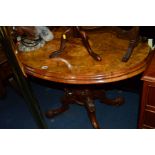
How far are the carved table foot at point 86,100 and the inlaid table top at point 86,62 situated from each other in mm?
509

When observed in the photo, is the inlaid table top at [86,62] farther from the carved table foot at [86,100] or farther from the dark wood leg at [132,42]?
the carved table foot at [86,100]

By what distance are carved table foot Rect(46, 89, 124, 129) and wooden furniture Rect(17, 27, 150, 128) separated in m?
0.51

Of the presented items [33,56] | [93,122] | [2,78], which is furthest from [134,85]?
[2,78]

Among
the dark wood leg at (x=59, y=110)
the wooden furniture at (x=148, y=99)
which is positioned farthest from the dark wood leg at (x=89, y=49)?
the dark wood leg at (x=59, y=110)

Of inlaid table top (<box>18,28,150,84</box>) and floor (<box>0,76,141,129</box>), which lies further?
floor (<box>0,76,141,129</box>)

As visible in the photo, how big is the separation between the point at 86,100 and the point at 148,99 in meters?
0.69

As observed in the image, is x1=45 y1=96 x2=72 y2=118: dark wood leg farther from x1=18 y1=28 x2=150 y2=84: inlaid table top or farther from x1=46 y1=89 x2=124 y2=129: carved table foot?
x1=18 y1=28 x2=150 y2=84: inlaid table top

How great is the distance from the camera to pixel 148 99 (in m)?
1.24

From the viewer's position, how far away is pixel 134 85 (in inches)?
81.7

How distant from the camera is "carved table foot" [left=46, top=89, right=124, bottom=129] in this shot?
1809 millimetres

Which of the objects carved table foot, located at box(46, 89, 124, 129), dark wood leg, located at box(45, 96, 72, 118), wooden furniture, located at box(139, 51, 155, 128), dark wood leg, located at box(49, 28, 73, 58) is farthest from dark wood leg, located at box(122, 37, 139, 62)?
dark wood leg, located at box(45, 96, 72, 118)
